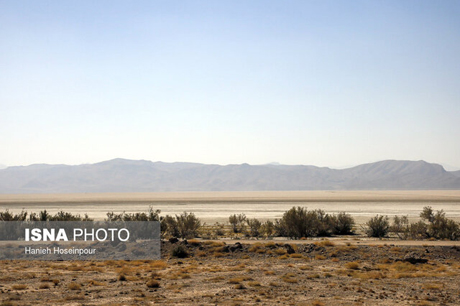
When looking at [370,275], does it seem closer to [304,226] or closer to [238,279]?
[238,279]

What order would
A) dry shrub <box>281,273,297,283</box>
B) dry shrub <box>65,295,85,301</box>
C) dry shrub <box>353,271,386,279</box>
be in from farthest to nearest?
dry shrub <box>353,271,386,279</box>, dry shrub <box>281,273,297,283</box>, dry shrub <box>65,295,85,301</box>

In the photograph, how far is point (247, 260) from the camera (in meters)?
22.6

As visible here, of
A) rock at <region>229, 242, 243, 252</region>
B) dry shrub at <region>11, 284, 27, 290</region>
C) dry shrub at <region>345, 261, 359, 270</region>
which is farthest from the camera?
rock at <region>229, 242, 243, 252</region>

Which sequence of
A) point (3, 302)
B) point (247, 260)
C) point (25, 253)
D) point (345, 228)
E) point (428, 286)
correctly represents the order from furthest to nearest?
1. point (345, 228)
2. point (25, 253)
3. point (247, 260)
4. point (428, 286)
5. point (3, 302)

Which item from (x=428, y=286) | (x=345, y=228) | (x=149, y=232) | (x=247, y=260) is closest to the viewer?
(x=428, y=286)

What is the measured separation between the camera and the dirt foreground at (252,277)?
14.4 meters

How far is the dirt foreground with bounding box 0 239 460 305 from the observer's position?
14.4 meters

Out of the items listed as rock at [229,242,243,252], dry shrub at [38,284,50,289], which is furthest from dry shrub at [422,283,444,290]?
dry shrub at [38,284,50,289]

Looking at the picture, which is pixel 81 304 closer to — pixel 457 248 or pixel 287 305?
pixel 287 305

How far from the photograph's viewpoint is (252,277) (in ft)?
60.0

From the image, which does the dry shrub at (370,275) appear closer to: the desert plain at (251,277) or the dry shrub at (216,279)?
the desert plain at (251,277)

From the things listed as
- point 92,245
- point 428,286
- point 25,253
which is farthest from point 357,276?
point 25,253

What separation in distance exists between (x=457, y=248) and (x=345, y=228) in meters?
12.4

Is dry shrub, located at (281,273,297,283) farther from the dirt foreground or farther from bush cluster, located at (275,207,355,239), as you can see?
bush cluster, located at (275,207,355,239)
